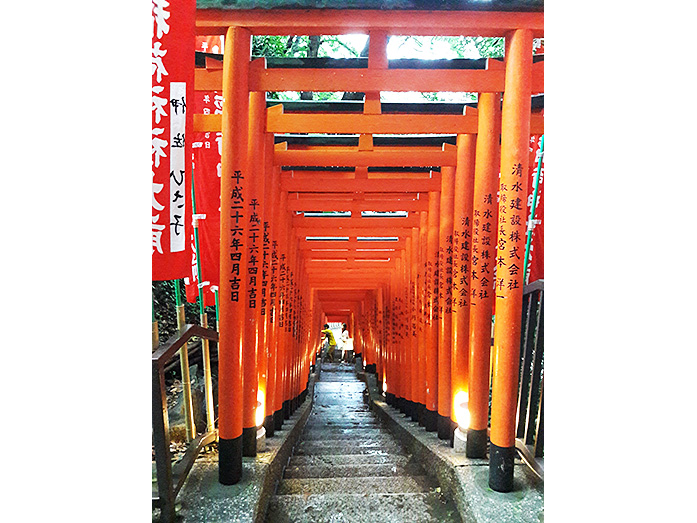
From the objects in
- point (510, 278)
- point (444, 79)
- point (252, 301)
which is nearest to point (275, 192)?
point (252, 301)

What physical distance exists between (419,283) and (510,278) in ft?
20.1

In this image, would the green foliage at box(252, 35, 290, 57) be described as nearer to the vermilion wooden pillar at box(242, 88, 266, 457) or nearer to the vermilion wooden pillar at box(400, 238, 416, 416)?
the vermilion wooden pillar at box(400, 238, 416, 416)

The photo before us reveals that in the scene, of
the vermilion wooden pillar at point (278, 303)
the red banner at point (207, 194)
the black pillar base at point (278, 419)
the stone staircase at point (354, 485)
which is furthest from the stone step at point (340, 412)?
the red banner at point (207, 194)

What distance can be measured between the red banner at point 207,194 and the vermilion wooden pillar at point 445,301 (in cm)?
357

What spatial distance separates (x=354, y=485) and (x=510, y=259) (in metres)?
3.08

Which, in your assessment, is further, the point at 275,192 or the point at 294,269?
the point at 294,269

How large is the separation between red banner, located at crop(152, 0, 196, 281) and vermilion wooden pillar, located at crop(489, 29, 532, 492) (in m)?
3.04

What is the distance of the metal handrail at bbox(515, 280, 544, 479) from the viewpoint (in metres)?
4.89

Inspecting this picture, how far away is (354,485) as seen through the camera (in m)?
5.83

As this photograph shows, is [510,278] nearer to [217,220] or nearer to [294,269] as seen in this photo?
[217,220]

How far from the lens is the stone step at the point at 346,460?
8.07m

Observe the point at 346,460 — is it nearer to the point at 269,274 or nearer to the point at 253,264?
the point at 269,274

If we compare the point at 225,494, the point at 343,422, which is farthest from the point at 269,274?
the point at 343,422

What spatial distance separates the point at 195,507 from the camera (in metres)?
4.37
